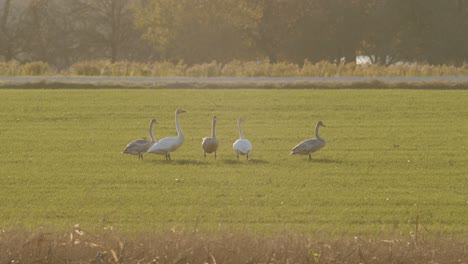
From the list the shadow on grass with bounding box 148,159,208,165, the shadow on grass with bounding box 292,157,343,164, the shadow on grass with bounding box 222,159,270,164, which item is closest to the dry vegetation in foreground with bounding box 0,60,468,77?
the shadow on grass with bounding box 292,157,343,164

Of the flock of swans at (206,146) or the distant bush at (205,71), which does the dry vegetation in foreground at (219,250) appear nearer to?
the flock of swans at (206,146)

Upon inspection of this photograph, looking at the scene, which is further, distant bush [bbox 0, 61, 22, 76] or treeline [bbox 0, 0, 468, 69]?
treeline [bbox 0, 0, 468, 69]

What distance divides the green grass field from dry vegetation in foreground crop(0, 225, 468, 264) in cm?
109

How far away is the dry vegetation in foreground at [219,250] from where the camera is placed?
11141 mm

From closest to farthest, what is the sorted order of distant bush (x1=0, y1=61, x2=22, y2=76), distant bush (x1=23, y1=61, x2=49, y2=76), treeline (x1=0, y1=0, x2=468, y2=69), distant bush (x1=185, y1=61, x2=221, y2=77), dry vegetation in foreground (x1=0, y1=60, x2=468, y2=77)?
dry vegetation in foreground (x1=0, y1=60, x2=468, y2=77), distant bush (x1=185, y1=61, x2=221, y2=77), distant bush (x1=0, y1=61, x2=22, y2=76), distant bush (x1=23, y1=61, x2=49, y2=76), treeline (x1=0, y1=0, x2=468, y2=69)

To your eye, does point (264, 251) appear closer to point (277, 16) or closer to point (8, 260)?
point (8, 260)

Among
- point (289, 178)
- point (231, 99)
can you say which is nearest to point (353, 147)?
point (289, 178)

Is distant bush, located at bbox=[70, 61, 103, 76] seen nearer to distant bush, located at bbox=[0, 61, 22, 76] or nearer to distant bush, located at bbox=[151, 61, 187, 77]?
distant bush, located at bbox=[151, 61, 187, 77]

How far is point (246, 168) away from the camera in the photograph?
2142 centimetres

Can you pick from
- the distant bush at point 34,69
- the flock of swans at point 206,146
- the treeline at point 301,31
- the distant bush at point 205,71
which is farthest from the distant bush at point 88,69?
the flock of swans at point 206,146

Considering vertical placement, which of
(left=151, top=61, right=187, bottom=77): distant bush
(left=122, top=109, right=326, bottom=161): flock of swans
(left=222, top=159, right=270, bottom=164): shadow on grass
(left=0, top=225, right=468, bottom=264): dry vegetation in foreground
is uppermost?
(left=0, top=225, right=468, bottom=264): dry vegetation in foreground

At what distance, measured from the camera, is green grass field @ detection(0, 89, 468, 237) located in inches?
621

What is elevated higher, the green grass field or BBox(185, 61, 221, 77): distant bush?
the green grass field

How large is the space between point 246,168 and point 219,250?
10129 millimetres
